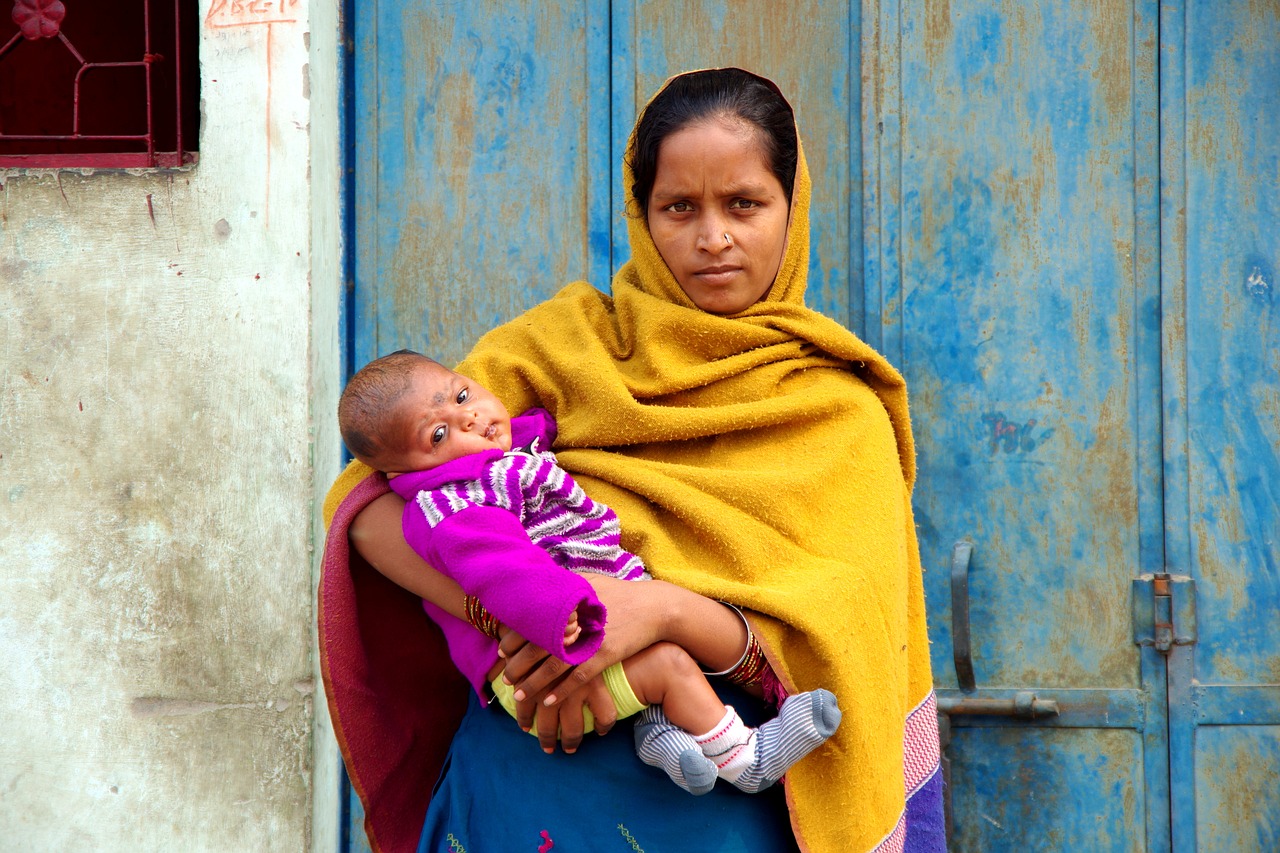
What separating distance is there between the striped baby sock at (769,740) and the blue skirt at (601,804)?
0.10 metres

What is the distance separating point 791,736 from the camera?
47.8 inches

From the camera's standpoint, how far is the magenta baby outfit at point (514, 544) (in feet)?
3.67

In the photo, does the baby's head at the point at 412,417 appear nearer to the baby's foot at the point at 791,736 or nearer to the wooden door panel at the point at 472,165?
the baby's foot at the point at 791,736

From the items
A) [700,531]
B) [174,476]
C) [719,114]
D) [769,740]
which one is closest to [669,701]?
[769,740]

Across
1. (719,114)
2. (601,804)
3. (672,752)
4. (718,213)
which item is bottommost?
(601,804)

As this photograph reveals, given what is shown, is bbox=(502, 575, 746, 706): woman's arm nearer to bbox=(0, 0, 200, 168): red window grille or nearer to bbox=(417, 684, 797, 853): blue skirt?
bbox=(417, 684, 797, 853): blue skirt

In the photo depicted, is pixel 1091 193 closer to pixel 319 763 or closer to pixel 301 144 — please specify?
pixel 301 144

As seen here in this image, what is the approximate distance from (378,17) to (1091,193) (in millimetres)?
1754

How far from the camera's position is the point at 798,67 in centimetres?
244

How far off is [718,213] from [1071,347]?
4.00 ft

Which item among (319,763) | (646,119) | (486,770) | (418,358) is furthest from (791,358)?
(319,763)

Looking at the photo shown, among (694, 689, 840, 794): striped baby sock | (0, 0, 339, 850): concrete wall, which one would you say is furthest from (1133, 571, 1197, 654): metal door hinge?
(0, 0, 339, 850): concrete wall

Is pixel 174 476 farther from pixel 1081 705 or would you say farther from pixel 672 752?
pixel 1081 705

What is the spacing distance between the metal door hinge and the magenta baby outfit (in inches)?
59.7
